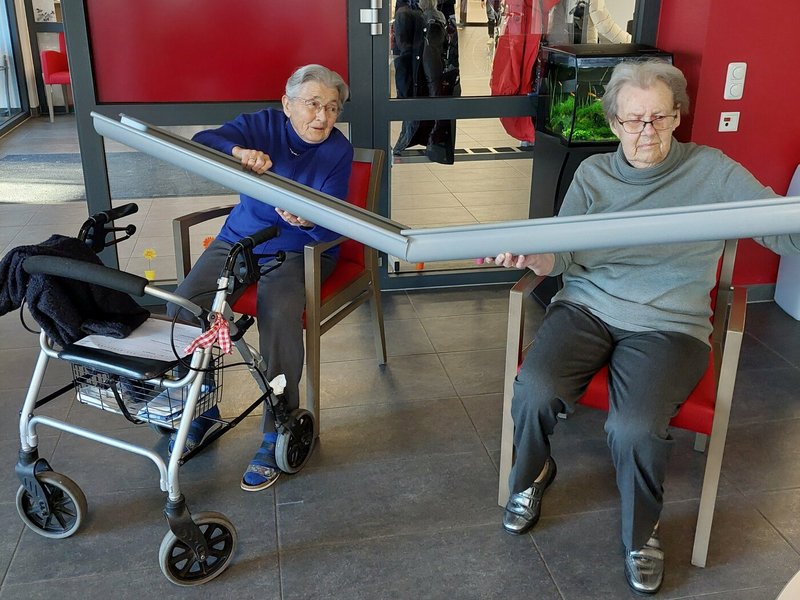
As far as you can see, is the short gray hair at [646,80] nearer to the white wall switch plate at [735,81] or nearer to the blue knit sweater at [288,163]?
the blue knit sweater at [288,163]

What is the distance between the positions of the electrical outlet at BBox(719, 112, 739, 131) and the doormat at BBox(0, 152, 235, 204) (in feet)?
7.69

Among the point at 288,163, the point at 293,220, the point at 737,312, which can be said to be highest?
the point at 288,163

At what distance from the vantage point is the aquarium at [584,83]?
3.24 m

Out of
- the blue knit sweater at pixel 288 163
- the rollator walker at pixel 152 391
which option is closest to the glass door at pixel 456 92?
the blue knit sweater at pixel 288 163

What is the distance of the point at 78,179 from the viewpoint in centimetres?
629

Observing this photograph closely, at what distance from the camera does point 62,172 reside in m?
6.55

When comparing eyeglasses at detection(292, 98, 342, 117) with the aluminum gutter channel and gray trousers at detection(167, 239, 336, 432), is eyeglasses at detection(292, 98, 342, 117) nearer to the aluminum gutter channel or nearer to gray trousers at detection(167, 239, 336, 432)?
gray trousers at detection(167, 239, 336, 432)

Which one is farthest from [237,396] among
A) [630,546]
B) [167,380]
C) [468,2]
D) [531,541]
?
[468,2]

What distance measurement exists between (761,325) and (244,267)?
2.56 metres

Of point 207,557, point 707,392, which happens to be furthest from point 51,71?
point 707,392

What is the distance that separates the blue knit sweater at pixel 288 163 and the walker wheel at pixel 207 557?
3.27ft

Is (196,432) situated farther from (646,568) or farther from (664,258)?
(664,258)

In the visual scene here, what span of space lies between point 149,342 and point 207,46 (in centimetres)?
182

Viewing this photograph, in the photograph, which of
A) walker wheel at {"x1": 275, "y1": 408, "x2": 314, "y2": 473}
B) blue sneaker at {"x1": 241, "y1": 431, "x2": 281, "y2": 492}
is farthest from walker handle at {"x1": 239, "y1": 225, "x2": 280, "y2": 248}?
blue sneaker at {"x1": 241, "y1": 431, "x2": 281, "y2": 492}
